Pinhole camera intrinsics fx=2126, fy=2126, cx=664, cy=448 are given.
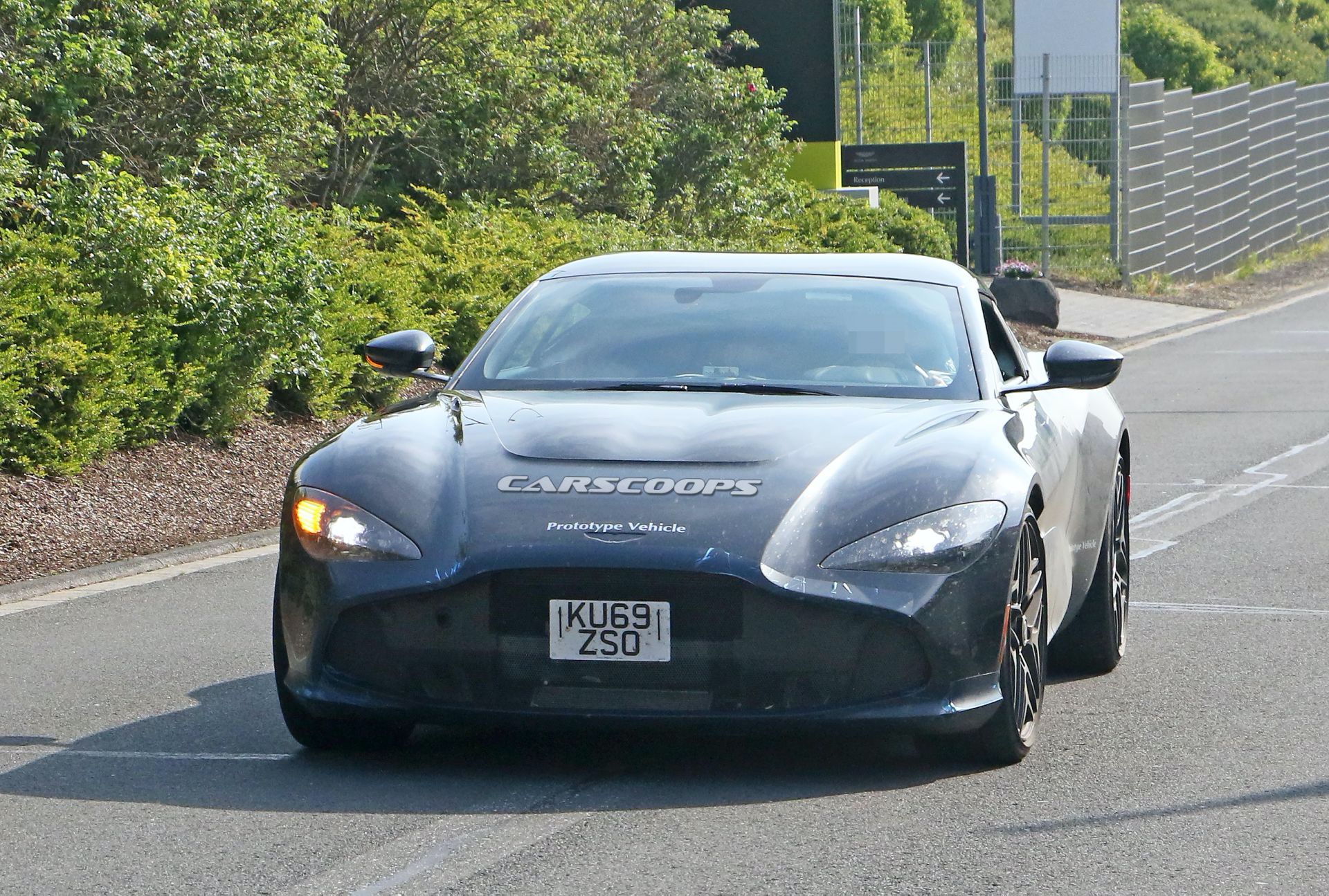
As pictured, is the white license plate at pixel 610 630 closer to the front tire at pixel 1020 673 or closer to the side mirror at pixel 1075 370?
the front tire at pixel 1020 673

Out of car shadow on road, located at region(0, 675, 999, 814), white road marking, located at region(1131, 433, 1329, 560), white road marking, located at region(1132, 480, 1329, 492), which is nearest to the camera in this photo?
car shadow on road, located at region(0, 675, 999, 814)

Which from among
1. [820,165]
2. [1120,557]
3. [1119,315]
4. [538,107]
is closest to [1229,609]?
[1120,557]

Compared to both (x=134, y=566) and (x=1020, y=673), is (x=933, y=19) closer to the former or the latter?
(x=134, y=566)

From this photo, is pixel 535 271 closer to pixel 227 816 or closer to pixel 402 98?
pixel 402 98

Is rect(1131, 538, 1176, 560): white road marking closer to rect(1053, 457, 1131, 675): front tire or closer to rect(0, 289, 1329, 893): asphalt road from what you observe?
rect(0, 289, 1329, 893): asphalt road

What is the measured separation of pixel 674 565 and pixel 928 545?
655 mm

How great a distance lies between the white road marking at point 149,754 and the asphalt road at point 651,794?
0.04 feet

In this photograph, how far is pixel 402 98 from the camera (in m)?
20.1

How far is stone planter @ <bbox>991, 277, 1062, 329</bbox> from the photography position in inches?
1051

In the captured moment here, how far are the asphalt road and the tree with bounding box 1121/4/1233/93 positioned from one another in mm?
68180

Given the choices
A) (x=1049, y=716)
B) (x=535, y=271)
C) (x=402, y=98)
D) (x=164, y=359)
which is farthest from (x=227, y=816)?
(x=402, y=98)

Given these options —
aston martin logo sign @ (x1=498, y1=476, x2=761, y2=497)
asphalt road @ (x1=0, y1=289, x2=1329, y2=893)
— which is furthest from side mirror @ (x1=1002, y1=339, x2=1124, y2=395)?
aston martin logo sign @ (x1=498, y1=476, x2=761, y2=497)

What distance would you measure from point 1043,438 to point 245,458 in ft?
24.4

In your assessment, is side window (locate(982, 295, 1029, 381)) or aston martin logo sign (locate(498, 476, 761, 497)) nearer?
aston martin logo sign (locate(498, 476, 761, 497))
